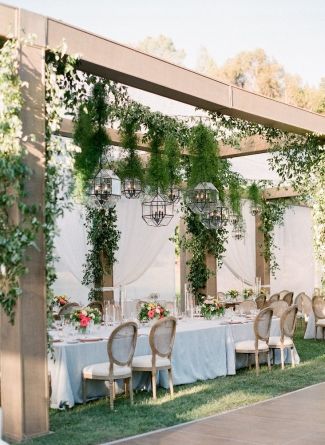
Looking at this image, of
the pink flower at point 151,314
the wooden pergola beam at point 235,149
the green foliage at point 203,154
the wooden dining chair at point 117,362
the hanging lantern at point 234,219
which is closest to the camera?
the wooden dining chair at point 117,362

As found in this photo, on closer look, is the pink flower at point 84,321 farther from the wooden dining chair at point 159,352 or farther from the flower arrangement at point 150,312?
the flower arrangement at point 150,312

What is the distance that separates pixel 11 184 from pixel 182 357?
383 centimetres

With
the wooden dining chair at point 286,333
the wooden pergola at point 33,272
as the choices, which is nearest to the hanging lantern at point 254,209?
the wooden dining chair at point 286,333

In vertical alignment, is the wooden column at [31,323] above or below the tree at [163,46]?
below

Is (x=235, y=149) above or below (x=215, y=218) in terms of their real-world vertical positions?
above

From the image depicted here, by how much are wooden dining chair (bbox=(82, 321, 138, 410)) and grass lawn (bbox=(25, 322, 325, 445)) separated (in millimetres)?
262

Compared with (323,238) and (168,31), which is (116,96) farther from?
(168,31)

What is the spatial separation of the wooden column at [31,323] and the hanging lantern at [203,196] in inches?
172

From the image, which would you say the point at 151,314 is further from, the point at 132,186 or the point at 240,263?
the point at 240,263

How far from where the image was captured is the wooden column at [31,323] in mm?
5207

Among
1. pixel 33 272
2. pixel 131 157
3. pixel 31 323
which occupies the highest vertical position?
pixel 131 157

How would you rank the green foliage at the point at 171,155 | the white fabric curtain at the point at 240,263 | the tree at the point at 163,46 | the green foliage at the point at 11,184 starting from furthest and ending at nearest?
the tree at the point at 163,46 → the white fabric curtain at the point at 240,263 → the green foliage at the point at 171,155 → the green foliage at the point at 11,184

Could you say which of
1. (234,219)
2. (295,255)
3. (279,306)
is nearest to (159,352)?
(279,306)

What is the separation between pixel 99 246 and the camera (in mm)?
12195
